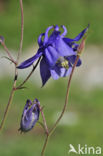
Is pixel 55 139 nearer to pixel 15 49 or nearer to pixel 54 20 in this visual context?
pixel 15 49

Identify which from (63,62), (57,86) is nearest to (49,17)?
(57,86)

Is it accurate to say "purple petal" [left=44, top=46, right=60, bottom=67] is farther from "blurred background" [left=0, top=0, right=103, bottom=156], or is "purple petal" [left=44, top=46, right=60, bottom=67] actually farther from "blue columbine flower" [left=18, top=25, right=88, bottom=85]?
"blurred background" [left=0, top=0, right=103, bottom=156]

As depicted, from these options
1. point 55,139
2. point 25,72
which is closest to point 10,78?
point 25,72

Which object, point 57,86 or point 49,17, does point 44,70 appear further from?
point 49,17

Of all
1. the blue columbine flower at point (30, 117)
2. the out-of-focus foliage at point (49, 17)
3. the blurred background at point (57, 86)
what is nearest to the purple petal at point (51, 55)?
the blue columbine flower at point (30, 117)

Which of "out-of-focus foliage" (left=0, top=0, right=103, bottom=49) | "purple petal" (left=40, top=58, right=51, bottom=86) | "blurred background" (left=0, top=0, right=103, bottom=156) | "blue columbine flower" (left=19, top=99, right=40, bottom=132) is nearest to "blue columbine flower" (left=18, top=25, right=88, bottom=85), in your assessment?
"purple petal" (left=40, top=58, right=51, bottom=86)

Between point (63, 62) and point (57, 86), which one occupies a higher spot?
point (63, 62)
